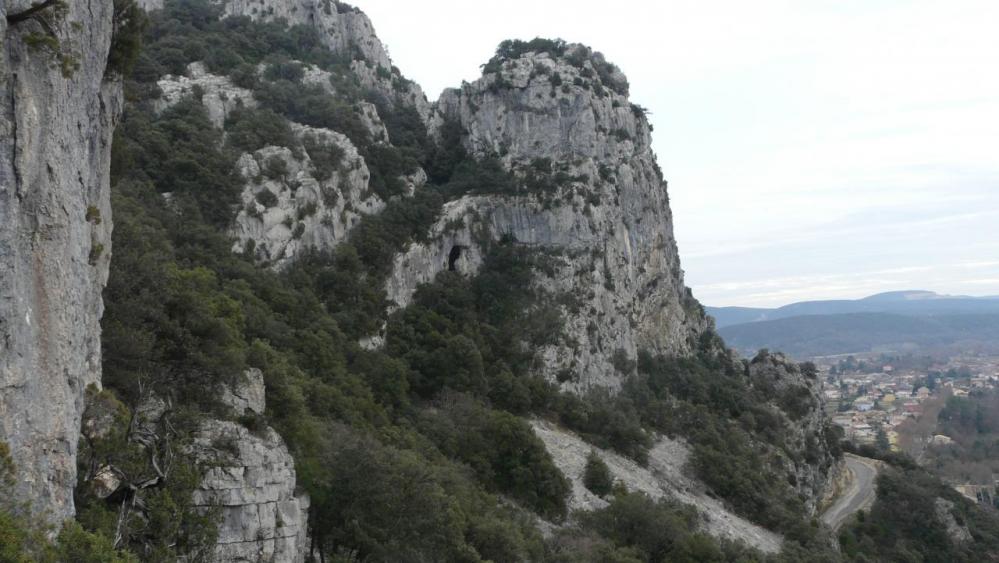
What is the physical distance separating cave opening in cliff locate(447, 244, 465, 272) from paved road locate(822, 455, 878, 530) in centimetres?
3448

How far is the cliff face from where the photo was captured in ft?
32.7

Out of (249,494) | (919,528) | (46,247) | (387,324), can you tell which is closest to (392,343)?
(387,324)

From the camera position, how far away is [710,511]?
38469 millimetres

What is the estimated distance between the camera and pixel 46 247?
36.3ft

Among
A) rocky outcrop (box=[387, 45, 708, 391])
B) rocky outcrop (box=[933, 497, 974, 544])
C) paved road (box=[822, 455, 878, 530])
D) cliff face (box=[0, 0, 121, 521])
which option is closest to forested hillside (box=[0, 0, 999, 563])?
rocky outcrop (box=[387, 45, 708, 391])

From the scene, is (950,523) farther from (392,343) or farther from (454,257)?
(392,343)

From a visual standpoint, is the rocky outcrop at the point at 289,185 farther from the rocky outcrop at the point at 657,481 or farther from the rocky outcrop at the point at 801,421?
the rocky outcrop at the point at 801,421

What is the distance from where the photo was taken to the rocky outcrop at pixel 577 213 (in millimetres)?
50875

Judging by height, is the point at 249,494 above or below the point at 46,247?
below

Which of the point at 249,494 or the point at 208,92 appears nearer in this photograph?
the point at 249,494

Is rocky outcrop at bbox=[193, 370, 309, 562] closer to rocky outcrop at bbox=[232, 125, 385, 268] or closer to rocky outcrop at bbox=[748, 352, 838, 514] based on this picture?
rocky outcrop at bbox=[232, 125, 385, 268]

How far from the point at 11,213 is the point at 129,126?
3144 cm

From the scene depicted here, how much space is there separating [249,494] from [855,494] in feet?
180

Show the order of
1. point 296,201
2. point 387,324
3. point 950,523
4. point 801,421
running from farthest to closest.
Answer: point 801,421
point 950,523
point 387,324
point 296,201
